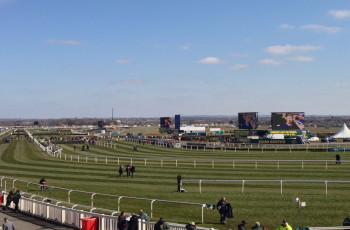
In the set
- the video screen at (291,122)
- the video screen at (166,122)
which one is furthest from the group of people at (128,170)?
the video screen at (166,122)

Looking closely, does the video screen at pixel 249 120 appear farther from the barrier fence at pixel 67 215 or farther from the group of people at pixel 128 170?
the barrier fence at pixel 67 215

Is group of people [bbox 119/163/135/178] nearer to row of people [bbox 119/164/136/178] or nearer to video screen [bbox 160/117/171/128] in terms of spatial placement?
row of people [bbox 119/164/136/178]

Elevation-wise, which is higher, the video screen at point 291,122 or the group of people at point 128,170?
the video screen at point 291,122

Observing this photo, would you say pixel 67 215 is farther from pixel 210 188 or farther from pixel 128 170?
pixel 128 170

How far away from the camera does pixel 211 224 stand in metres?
15.3

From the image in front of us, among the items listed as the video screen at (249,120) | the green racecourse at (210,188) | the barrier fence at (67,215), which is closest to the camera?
the barrier fence at (67,215)

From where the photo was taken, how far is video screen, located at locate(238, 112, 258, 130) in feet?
249

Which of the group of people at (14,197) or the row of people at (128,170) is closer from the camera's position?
the group of people at (14,197)

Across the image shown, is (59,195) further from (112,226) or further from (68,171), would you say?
(68,171)

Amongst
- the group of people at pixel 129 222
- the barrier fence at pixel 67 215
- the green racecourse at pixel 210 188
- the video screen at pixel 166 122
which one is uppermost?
the video screen at pixel 166 122

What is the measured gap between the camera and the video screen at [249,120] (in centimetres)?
7604

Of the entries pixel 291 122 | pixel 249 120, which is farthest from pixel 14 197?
pixel 249 120

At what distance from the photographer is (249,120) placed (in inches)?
3007

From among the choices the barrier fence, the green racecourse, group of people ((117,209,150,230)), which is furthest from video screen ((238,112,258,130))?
group of people ((117,209,150,230))
